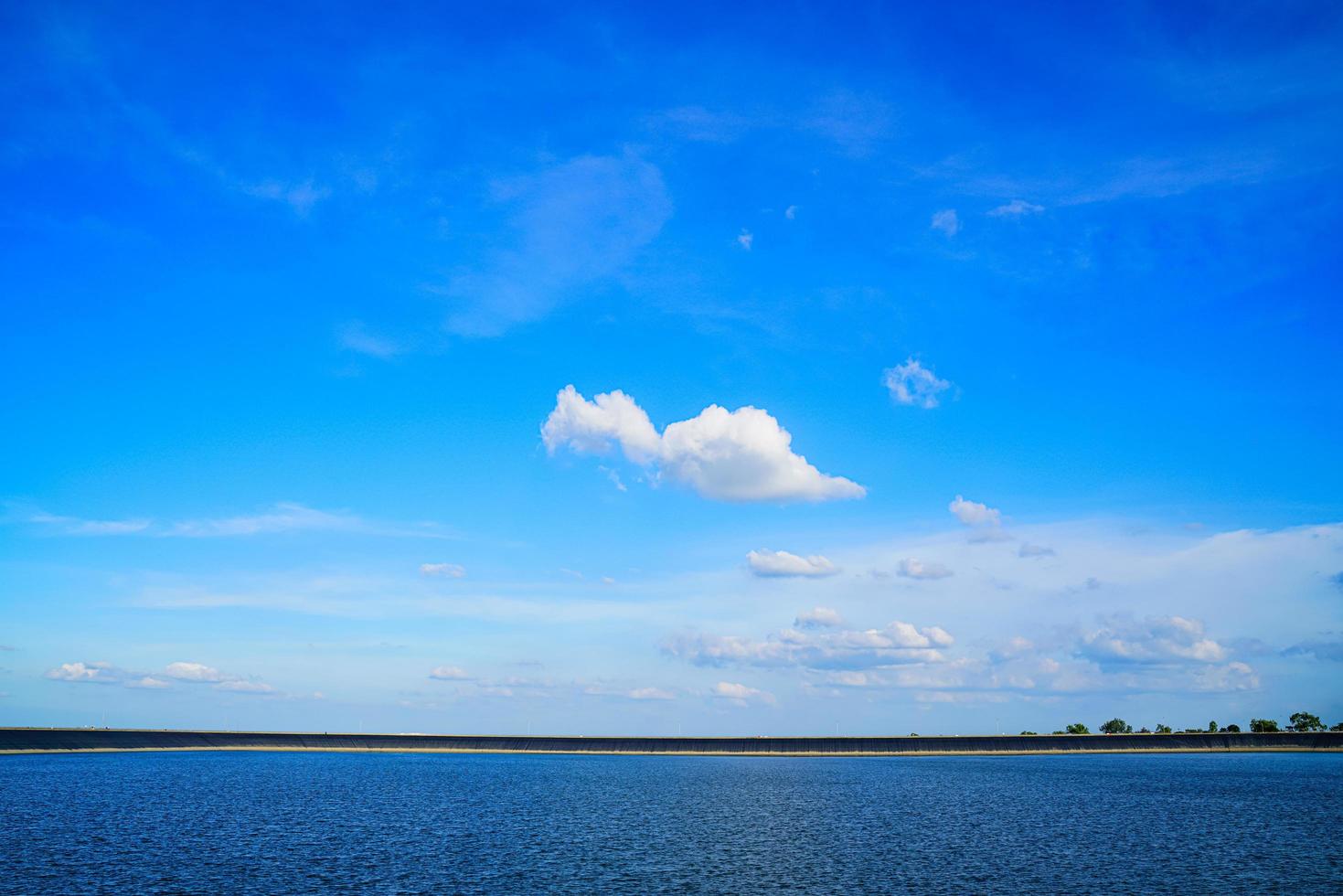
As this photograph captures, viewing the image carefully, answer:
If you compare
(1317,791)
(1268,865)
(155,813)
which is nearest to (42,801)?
(155,813)

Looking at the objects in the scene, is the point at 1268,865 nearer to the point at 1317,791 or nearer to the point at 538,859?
the point at 538,859

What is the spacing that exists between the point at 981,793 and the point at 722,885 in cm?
8305

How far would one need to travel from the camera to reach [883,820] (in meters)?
87.8

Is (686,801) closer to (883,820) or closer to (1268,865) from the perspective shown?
(883,820)

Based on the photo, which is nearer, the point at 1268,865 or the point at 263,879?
the point at 263,879

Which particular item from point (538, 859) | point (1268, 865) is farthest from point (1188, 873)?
point (538, 859)

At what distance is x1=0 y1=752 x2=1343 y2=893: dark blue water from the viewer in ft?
175

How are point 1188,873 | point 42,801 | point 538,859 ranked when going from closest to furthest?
1. point 1188,873
2. point 538,859
3. point 42,801

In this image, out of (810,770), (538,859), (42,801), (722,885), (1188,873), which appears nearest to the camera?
(722,885)

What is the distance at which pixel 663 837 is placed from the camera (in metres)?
73.4

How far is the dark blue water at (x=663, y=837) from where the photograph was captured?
53406 millimetres

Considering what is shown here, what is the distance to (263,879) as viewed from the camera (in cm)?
5331

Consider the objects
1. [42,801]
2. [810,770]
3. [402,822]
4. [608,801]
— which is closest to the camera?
[402,822]

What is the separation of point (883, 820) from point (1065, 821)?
1744 cm
